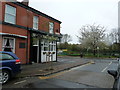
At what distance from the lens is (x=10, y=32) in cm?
1020

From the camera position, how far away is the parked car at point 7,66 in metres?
5.36

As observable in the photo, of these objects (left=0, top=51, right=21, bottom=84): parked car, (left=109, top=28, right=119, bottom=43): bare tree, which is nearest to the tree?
(left=109, top=28, right=119, bottom=43): bare tree

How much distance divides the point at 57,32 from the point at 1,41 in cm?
937

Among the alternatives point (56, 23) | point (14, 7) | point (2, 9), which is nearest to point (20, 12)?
point (14, 7)

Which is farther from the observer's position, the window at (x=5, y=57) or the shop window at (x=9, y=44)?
the shop window at (x=9, y=44)

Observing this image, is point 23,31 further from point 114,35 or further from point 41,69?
point 114,35

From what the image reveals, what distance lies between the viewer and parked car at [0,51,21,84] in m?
5.36

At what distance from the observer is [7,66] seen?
556 cm

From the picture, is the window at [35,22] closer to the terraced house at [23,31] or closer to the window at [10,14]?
the terraced house at [23,31]

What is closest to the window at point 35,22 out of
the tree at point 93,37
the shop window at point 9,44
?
the shop window at point 9,44

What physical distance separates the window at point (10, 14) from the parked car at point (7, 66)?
555cm

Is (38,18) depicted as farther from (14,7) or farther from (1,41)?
(1,41)

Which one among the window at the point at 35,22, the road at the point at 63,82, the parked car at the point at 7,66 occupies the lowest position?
the road at the point at 63,82

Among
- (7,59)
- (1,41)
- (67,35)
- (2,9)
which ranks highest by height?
(67,35)
